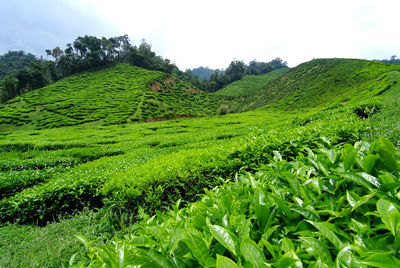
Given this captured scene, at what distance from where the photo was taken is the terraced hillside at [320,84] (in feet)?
99.1

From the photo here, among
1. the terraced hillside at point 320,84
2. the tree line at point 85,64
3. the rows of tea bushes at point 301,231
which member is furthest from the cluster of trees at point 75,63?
the rows of tea bushes at point 301,231

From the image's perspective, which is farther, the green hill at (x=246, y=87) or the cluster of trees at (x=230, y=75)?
the cluster of trees at (x=230, y=75)

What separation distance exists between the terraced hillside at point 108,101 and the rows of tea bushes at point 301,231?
29.8m

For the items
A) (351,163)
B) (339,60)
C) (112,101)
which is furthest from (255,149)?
(339,60)

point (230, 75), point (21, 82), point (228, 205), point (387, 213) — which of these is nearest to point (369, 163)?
point (387, 213)

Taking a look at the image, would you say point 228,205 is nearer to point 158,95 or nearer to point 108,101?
point 108,101

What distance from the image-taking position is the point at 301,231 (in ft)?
3.10

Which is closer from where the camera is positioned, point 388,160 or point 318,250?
point 318,250

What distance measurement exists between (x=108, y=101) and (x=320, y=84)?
43453 millimetres

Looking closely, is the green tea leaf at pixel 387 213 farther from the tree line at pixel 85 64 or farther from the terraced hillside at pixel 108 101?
the tree line at pixel 85 64

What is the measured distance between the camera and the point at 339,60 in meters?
45.6

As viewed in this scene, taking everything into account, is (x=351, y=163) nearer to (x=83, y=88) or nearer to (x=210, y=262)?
(x=210, y=262)

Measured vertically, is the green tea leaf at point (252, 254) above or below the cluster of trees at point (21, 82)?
below

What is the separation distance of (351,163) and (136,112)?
34.9 m
